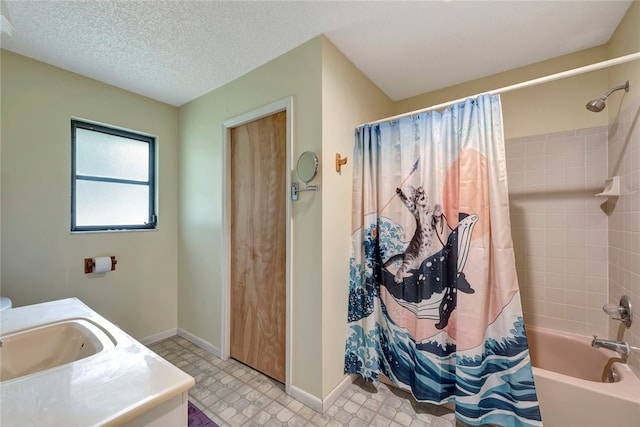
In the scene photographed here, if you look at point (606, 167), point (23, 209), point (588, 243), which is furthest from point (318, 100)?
point (23, 209)

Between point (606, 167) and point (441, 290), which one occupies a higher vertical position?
point (606, 167)

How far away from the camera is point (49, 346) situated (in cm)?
105

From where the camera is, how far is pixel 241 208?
2.13 m

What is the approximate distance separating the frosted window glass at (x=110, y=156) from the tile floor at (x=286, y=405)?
186 centimetres

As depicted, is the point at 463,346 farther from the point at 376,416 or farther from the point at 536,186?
the point at 536,186

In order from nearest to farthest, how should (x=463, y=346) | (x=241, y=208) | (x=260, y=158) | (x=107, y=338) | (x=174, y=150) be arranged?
(x=107, y=338)
(x=463, y=346)
(x=260, y=158)
(x=241, y=208)
(x=174, y=150)

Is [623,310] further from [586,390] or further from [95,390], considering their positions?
[95,390]

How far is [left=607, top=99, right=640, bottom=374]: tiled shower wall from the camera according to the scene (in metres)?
1.29

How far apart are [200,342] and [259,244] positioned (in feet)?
4.10

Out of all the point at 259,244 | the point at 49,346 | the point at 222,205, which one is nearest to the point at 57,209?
the point at 222,205

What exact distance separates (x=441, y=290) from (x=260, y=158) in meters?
1.62

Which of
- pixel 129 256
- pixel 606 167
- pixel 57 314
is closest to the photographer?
pixel 57 314

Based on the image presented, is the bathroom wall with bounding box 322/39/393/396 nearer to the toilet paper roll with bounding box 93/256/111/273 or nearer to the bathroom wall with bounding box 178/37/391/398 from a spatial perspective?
the bathroom wall with bounding box 178/37/391/398

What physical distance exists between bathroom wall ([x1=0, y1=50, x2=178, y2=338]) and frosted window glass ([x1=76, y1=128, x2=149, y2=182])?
0.39 feet
